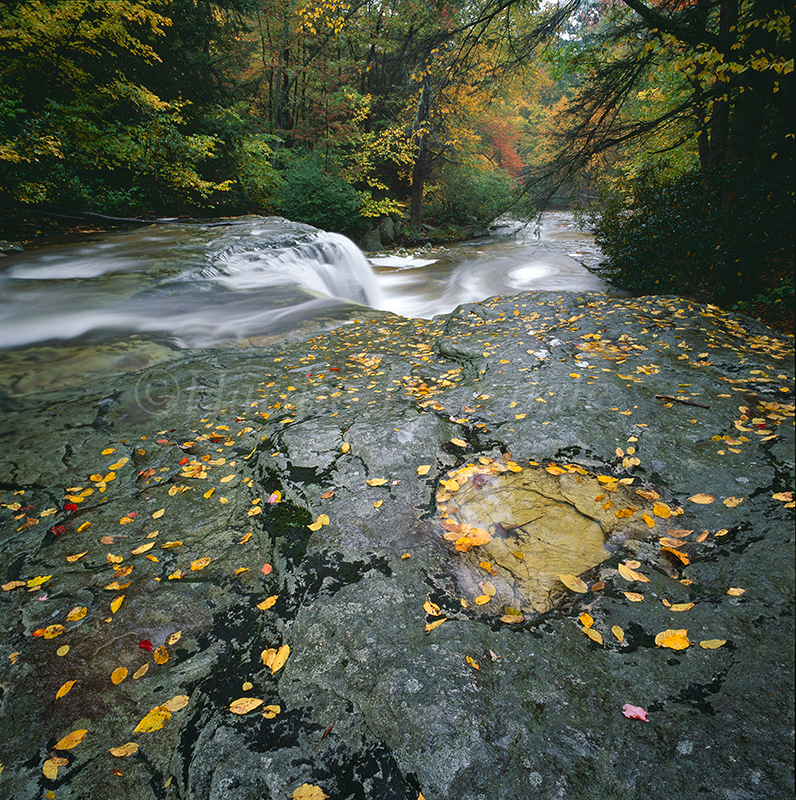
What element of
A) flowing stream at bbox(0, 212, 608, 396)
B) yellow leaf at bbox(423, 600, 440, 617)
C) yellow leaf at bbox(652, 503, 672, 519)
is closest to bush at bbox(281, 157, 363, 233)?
flowing stream at bbox(0, 212, 608, 396)

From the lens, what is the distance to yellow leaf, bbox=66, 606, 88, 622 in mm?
1874

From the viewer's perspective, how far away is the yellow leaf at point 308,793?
1266mm

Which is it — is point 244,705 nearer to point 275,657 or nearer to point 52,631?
point 275,657

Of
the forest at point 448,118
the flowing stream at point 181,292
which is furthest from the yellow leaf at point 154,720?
the forest at point 448,118

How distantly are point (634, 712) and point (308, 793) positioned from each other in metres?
1.12

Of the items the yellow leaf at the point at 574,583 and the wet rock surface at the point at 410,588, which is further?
the yellow leaf at the point at 574,583

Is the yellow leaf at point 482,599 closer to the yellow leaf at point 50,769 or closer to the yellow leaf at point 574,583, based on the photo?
the yellow leaf at point 574,583

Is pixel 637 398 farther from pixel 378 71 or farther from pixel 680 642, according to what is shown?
pixel 378 71

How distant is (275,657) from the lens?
5.57 ft

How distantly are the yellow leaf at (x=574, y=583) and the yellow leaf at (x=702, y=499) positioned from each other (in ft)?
3.07

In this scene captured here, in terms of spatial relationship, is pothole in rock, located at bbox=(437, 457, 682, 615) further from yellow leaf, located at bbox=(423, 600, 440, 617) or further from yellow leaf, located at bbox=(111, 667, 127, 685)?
yellow leaf, located at bbox=(111, 667, 127, 685)

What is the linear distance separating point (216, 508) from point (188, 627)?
0.81 metres

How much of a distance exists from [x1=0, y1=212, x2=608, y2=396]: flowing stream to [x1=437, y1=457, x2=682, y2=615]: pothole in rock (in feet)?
13.2

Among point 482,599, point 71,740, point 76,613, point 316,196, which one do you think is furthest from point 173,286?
point 316,196
